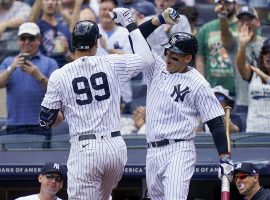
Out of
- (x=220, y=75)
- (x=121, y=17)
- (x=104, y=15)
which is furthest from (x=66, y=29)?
(x=121, y=17)

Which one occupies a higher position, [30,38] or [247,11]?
[247,11]

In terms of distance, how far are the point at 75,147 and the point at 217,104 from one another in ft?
3.50

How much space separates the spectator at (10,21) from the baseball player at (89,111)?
2.83 m

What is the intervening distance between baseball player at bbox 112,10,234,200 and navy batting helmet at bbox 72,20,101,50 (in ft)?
1.66

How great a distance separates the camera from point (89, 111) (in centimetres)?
662

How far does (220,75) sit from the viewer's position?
9219mm

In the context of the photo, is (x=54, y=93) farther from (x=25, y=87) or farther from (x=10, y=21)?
(x=10, y=21)

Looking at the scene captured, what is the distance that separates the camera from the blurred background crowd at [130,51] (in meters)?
8.96

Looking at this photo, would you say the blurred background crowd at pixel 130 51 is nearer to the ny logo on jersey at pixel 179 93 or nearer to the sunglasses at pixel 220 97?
the sunglasses at pixel 220 97

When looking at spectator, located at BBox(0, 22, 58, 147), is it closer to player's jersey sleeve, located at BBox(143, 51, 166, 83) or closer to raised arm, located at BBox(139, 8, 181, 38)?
player's jersey sleeve, located at BBox(143, 51, 166, 83)

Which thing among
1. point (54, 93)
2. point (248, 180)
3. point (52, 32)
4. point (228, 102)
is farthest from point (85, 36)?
point (52, 32)

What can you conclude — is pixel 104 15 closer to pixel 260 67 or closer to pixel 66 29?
pixel 66 29

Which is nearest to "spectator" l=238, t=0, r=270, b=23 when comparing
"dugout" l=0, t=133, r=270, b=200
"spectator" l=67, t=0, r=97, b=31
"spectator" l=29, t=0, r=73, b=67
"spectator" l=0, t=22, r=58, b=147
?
"dugout" l=0, t=133, r=270, b=200

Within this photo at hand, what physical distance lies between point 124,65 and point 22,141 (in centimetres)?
250
